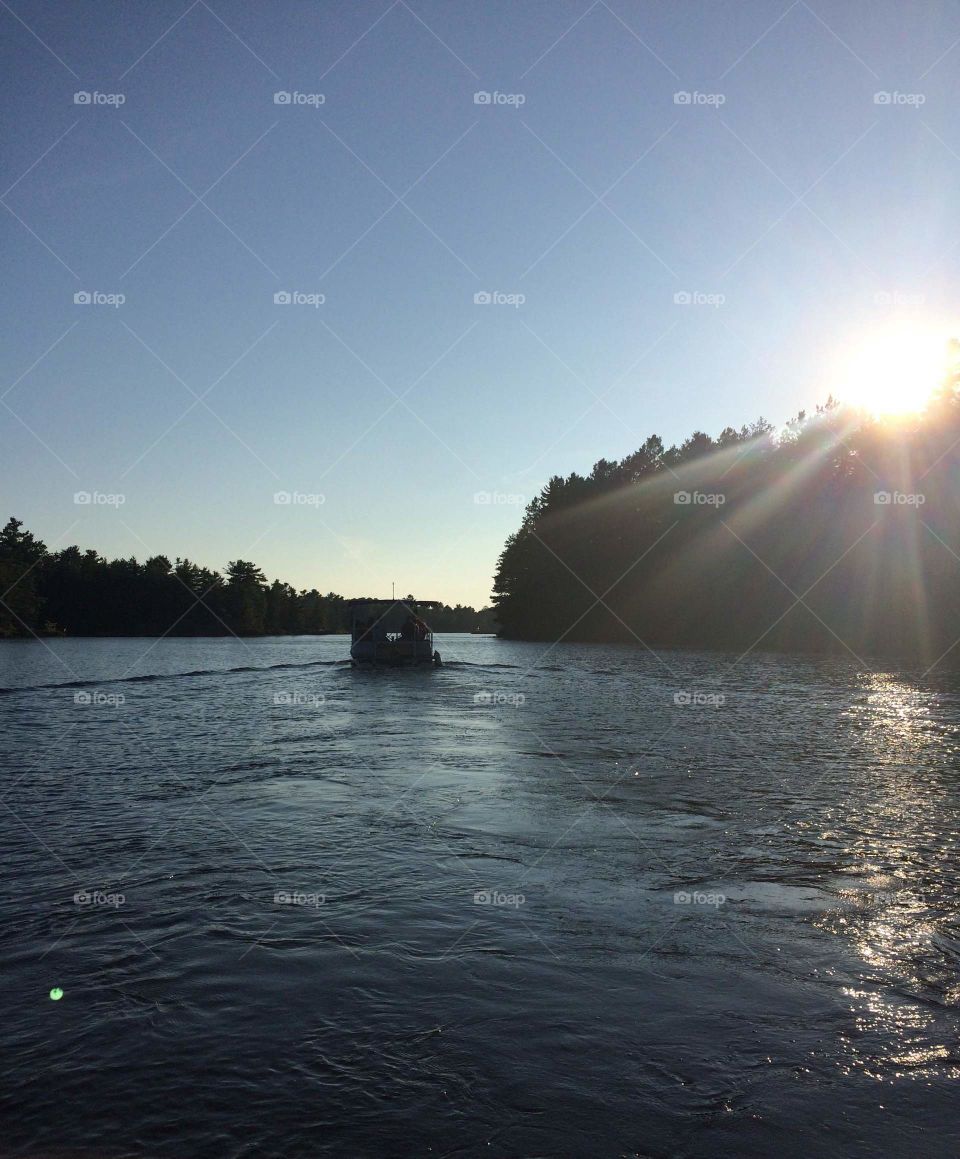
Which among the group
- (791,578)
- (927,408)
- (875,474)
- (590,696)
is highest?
(927,408)

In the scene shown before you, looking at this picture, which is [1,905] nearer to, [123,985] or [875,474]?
[123,985]

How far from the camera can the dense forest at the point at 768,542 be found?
215ft

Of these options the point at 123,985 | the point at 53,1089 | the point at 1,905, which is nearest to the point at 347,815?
the point at 1,905

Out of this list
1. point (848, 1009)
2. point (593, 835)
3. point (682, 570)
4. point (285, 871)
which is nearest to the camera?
point (848, 1009)

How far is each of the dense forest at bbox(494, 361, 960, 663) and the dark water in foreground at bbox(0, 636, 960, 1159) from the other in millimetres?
55487

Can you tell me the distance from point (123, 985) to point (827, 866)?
703cm

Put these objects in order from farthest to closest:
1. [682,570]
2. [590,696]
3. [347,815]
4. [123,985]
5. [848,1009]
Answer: [682,570] < [590,696] < [347,815] < [123,985] < [848,1009]

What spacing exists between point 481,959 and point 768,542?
79.9 meters

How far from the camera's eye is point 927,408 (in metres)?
67.1

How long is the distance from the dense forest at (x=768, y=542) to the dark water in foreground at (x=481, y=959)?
5549 cm

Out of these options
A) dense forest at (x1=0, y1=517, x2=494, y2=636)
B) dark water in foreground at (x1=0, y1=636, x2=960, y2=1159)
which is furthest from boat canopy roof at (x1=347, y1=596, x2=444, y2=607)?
dense forest at (x1=0, y1=517, x2=494, y2=636)

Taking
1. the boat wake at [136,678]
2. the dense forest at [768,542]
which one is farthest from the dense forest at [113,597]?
the boat wake at [136,678]

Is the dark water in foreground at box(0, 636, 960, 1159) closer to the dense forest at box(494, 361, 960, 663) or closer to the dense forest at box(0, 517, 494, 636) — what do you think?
the dense forest at box(494, 361, 960, 663)

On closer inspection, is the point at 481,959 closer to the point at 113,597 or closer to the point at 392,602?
the point at 392,602
